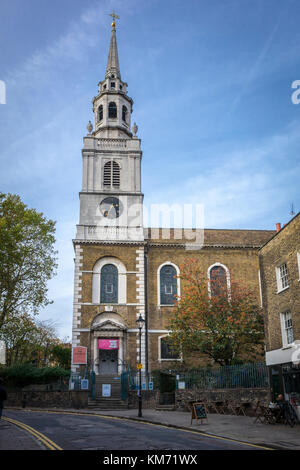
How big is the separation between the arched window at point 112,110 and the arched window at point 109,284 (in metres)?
13.9

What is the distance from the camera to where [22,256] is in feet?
100.0

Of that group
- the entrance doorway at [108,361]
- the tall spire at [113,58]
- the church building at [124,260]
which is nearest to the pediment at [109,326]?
the church building at [124,260]

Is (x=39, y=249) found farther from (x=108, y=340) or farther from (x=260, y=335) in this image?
(x=260, y=335)

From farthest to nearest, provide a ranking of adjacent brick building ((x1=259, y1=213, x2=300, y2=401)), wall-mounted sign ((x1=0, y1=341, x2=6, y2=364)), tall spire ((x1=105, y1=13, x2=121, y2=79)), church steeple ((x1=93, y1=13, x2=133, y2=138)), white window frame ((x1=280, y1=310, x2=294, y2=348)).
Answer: tall spire ((x1=105, y1=13, x2=121, y2=79)) → church steeple ((x1=93, y1=13, x2=133, y2=138)) → wall-mounted sign ((x1=0, y1=341, x2=6, y2=364)) → white window frame ((x1=280, y1=310, x2=294, y2=348)) → adjacent brick building ((x1=259, y1=213, x2=300, y2=401))

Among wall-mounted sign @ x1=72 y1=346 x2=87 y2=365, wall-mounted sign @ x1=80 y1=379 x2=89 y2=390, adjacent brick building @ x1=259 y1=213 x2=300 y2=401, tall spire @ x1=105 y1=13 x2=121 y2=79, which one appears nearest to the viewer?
adjacent brick building @ x1=259 y1=213 x2=300 y2=401

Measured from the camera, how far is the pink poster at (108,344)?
3256cm

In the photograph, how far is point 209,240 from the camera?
123 ft

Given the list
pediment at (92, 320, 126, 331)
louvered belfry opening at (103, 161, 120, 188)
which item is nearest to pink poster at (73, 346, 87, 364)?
pediment at (92, 320, 126, 331)

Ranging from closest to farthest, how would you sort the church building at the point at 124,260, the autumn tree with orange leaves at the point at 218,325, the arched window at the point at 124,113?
1. the autumn tree with orange leaves at the point at 218,325
2. the church building at the point at 124,260
3. the arched window at the point at 124,113

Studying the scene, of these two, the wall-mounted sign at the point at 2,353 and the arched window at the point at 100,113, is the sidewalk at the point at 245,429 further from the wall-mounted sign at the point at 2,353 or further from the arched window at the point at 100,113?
the arched window at the point at 100,113

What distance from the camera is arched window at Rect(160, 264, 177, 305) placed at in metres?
35.1

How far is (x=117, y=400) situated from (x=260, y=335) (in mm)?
9238

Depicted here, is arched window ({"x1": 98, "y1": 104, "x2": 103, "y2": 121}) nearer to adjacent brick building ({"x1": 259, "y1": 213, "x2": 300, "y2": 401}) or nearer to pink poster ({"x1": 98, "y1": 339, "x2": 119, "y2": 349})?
pink poster ({"x1": 98, "y1": 339, "x2": 119, "y2": 349})

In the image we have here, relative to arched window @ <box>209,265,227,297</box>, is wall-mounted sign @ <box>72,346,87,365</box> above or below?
below
